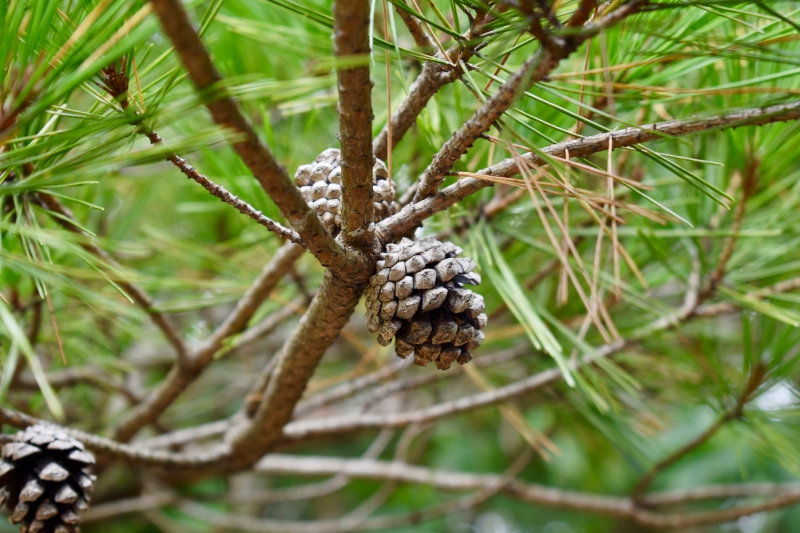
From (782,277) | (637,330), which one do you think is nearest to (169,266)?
(637,330)

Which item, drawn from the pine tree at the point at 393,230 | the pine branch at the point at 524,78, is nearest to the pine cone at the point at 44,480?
the pine tree at the point at 393,230

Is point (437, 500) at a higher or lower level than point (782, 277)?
lower

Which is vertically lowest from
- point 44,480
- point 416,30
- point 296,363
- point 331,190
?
point 44,480

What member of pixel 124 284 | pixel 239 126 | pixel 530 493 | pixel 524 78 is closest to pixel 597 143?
pixel 524 78

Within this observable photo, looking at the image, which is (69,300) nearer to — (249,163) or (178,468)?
(178,468)

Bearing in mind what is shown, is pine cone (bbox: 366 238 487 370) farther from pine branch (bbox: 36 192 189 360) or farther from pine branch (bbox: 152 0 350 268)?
pine branch (bbox: 36 192 189 360)

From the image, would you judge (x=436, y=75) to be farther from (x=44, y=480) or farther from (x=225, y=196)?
(x=44, y=480)

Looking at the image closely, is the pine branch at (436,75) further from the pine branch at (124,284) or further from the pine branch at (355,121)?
the pine branch at (124,284)
